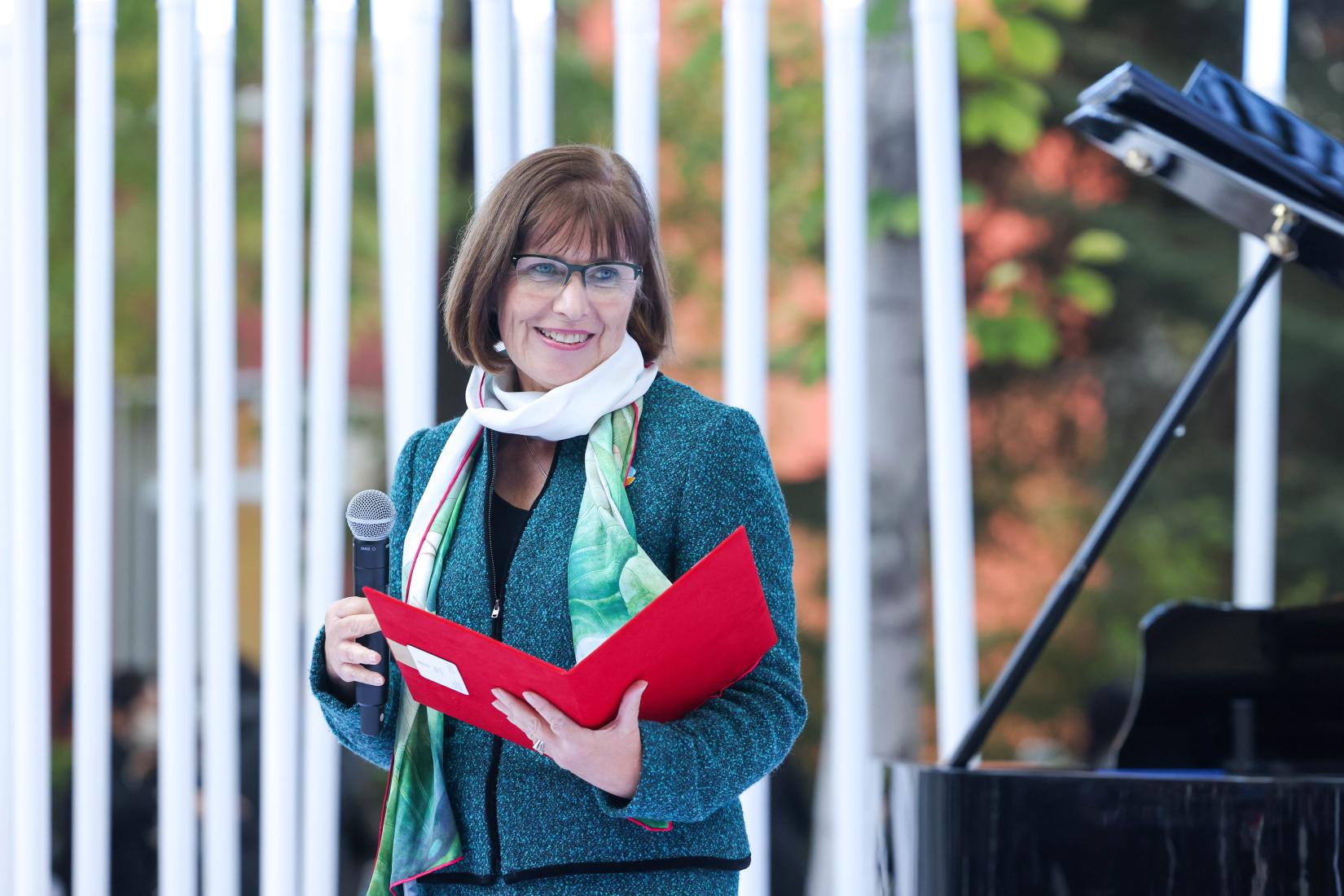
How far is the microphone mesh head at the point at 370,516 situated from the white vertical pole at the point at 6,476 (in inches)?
78.0

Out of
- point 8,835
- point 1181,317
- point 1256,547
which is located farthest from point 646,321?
point 1181,317

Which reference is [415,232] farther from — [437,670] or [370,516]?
[437,670]

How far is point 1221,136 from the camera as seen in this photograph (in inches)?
86.4

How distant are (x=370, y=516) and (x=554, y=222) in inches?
13.5

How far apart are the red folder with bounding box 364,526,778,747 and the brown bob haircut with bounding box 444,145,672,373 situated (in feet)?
1.25

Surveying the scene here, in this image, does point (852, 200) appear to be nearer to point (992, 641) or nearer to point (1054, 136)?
point (992, 641)

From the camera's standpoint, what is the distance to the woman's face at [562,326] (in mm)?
1473

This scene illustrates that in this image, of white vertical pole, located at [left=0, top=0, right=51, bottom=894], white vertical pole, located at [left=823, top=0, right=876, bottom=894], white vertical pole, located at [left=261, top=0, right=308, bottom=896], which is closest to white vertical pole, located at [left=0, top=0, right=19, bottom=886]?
white vertical pole, located at [left=0, top=0, right=51, bottom=894]

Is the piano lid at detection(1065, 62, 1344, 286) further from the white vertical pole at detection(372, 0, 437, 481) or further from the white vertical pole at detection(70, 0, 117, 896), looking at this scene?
the white vertical pole at detection(70, 0, 117, 896)

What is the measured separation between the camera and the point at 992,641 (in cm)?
705

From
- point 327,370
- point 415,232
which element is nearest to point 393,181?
point 415,232

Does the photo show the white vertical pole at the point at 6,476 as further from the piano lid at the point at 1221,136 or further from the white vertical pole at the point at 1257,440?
the white vertical pole at the point at 1257,440

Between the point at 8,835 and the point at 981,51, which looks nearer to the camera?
the point at 8,835

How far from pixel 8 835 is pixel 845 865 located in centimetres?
176
